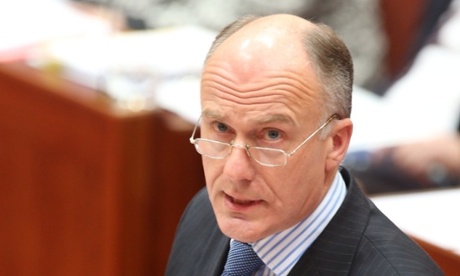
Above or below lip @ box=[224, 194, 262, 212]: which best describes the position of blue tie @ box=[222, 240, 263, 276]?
below

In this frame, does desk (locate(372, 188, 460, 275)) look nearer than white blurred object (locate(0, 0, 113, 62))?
Yes

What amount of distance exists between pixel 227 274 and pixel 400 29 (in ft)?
7.60

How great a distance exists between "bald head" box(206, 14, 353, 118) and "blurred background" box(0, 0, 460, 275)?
0.70 meters

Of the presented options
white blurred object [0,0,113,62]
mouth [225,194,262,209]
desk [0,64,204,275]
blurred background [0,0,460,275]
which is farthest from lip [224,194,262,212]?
white blurred object [0,0,113,62]

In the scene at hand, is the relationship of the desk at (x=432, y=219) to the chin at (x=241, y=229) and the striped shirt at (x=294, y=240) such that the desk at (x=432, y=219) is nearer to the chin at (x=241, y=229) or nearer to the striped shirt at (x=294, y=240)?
the striped shirt at (x=294, y=240)

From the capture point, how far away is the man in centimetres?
138

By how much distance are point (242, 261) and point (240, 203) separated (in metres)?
0.13

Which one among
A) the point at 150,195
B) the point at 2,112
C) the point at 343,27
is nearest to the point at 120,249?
the point at 150,195

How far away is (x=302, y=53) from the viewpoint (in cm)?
139

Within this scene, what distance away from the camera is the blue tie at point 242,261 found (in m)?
1.50

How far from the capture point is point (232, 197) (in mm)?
1426

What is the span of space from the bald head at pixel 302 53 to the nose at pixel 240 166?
4.3 inches

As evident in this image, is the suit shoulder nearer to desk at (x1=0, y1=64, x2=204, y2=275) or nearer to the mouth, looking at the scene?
the mouth

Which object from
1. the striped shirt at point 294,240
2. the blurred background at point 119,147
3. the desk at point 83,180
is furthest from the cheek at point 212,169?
the desk at point 83,180
